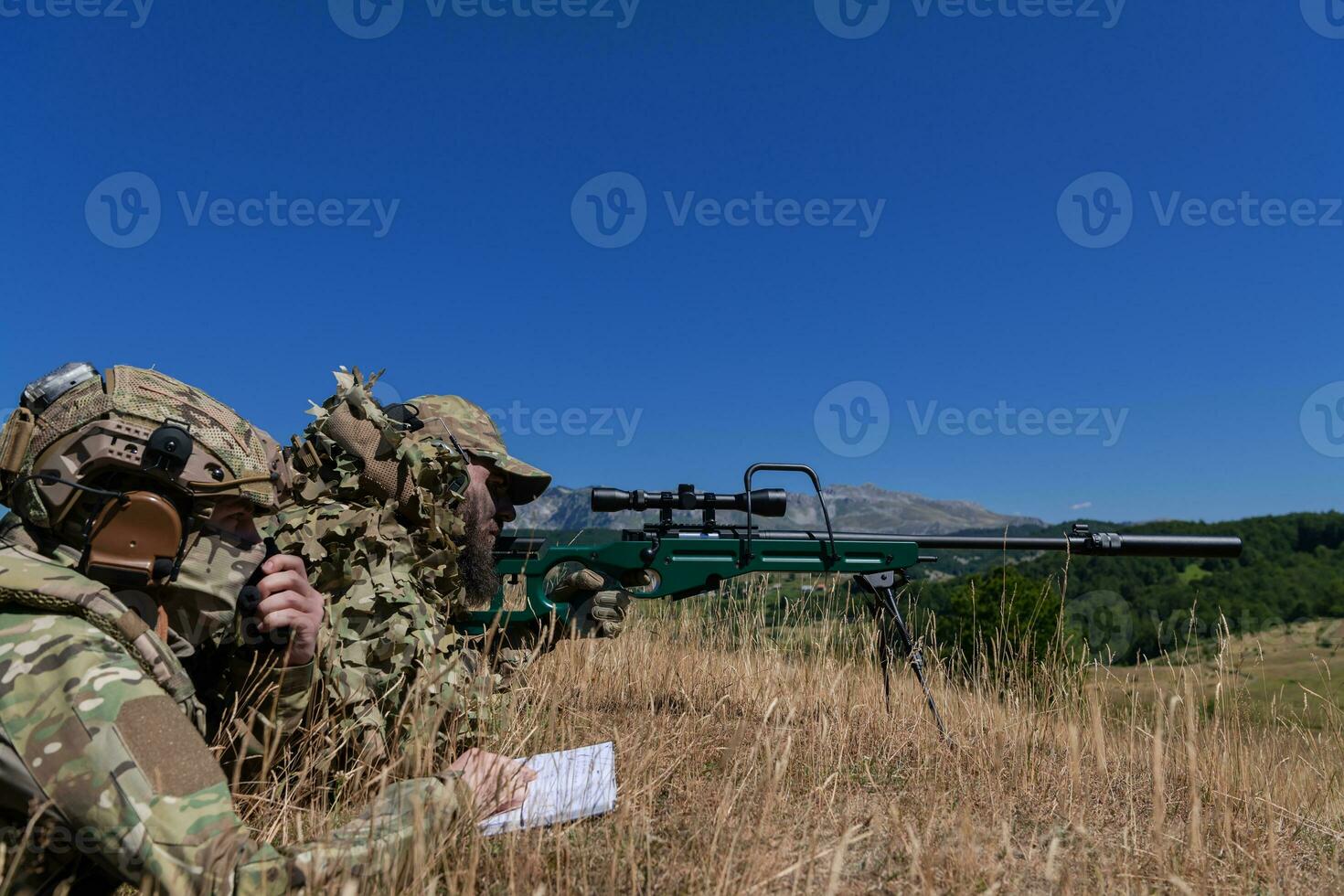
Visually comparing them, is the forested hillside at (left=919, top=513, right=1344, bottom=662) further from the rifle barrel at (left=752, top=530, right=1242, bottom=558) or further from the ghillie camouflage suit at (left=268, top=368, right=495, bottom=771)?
the ghillie camouflage suit at (left=268, top=368, right=495, bottom=771)

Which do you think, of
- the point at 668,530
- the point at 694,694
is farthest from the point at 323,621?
the point at 694,694

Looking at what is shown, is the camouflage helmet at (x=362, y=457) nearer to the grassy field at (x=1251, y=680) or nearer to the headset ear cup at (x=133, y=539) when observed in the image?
the headset ear cup at (x=133, y=539)

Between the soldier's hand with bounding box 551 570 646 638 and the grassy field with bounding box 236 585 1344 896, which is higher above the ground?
the soldier's hand with bounding box 551 570 646 638

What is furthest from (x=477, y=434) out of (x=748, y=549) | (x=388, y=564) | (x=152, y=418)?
(x=152, y=418)

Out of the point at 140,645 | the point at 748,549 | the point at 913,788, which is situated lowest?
the point at 913,788

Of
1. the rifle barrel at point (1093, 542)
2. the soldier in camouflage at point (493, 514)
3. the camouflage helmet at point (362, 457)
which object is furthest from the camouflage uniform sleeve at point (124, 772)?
the rifle barrel at point (1093, 542)

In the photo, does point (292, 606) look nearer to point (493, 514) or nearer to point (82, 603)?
point (82, 603)

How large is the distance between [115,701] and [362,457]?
195 cm

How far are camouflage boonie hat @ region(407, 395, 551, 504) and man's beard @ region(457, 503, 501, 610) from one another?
0.33m

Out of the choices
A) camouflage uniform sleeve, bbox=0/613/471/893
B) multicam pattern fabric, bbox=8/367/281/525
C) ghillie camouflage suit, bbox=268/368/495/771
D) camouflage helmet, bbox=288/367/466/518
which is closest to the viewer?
camouflage uniform sleeve, bbox=0/613/471/893

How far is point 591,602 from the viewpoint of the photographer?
5.38m

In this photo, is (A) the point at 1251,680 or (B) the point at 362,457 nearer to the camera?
(B) the point at 362,457

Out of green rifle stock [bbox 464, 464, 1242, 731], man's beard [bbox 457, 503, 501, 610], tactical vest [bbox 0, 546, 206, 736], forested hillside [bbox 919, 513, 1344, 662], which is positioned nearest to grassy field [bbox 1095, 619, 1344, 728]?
green rifle stock [bbox 464, 464, 1242, 731]

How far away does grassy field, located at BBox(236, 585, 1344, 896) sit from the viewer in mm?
2523
